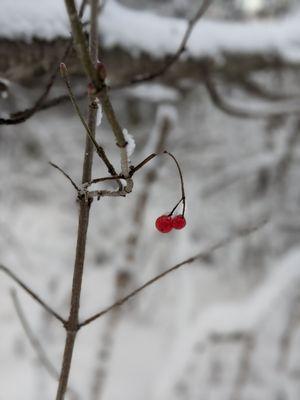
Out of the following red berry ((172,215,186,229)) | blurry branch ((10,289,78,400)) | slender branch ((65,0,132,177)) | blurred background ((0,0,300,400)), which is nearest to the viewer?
slender branch ((65,0,132,177))

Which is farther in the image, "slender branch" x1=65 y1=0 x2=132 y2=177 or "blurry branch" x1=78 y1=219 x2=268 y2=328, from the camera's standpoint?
"blurry branch" x1=78 y1=219 x2=268 y2=328

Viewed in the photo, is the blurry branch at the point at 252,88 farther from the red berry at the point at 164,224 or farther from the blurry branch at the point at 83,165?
the blurry branch at the point at 83,165

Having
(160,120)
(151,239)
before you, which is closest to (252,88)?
(160,120)

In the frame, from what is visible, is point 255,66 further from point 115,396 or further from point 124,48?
point 115,396

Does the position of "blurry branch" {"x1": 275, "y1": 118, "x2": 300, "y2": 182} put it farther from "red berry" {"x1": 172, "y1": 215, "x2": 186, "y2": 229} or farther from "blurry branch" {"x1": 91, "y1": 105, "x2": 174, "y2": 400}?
"red berry" {"x1": 172, "y1": 215, "x2": 186, "y2": 229}

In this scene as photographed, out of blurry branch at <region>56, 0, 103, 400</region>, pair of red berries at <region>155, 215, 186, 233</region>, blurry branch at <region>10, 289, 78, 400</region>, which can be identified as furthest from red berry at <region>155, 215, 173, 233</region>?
blurry branch at <region>10, 289, 78, 400</region>

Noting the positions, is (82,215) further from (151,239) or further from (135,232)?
(151,239)

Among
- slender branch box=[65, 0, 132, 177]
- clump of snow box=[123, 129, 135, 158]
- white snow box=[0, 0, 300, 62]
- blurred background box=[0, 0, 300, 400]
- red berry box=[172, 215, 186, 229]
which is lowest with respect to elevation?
slender branch box=[65, 0, 132, 177]
